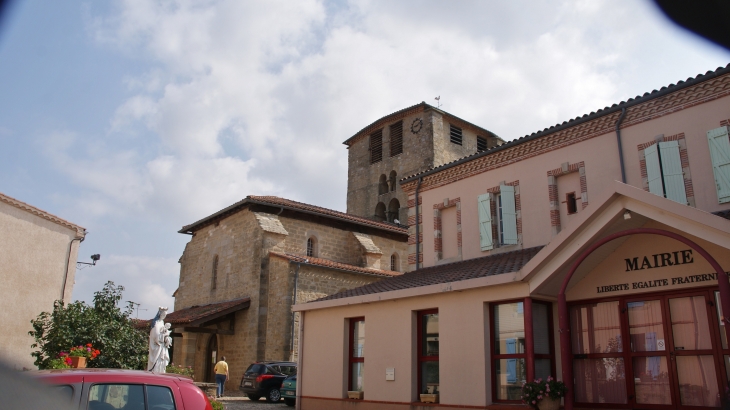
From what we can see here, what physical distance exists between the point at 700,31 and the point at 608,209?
9.23m

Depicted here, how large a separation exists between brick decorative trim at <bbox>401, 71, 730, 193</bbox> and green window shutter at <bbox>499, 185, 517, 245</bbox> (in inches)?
36.3

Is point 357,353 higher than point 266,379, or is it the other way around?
Result: point 357,353

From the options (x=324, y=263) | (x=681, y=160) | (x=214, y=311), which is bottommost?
(x=214, y=311)

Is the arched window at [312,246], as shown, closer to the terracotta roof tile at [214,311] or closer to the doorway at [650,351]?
the terracotta roof tile at [214,311]

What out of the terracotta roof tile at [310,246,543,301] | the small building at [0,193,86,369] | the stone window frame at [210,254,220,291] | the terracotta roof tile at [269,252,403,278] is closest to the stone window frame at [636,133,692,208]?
the terracotta roof tile at [310,246,543,301]

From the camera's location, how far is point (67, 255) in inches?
1089

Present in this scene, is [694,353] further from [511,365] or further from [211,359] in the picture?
[211,359]

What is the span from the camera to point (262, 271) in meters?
27.6

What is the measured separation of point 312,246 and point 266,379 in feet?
32.9

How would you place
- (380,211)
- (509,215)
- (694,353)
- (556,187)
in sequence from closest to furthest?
1. (694,353)
2. (556,187)
3. (509,215)
4. (380,211)

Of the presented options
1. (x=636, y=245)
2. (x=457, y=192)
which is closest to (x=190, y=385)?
(x=636, y=245)

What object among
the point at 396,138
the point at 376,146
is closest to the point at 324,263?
the point at 396,138

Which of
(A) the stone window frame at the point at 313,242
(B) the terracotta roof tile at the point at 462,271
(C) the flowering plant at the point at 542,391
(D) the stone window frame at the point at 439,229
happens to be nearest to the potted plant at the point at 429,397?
(B) the terracotta roof tile at the point at 462,271

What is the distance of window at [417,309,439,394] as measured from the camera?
526 inches
